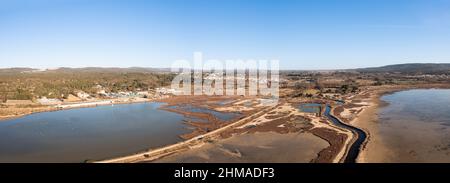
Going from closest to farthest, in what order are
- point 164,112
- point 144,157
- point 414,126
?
point 144,157
point 414,126
point 164,112

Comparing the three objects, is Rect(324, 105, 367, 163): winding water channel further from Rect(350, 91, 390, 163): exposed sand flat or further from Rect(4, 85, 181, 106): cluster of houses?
Rect(4, 85, 181, 106): cluster of houses

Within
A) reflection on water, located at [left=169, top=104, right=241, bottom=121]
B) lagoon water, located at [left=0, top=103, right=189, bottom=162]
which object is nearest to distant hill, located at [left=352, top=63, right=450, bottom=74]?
reflection on water, located at [left=169, top=104, right=241, bottom=121]

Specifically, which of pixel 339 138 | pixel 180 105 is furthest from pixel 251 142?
pixel 180 105

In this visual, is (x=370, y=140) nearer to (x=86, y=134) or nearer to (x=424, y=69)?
(x=86, y=134)
